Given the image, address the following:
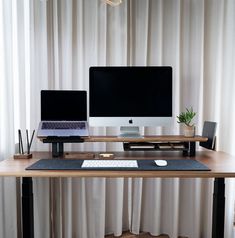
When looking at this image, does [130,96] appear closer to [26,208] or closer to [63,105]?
[63,105]

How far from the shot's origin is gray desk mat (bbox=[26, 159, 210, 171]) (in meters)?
1.50

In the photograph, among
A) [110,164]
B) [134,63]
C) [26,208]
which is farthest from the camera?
[134,63]

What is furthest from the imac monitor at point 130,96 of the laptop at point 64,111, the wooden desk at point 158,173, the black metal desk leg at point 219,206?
the black metal desk leg at point 219,206

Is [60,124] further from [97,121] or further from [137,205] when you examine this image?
[137,205]

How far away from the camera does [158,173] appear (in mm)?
1432

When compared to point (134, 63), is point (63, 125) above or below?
below

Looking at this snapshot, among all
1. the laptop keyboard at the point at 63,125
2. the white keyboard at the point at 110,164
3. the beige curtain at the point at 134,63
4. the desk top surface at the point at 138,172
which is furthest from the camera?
the beige curtain at the point at 134,63

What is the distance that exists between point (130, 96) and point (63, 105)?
1.66 ft

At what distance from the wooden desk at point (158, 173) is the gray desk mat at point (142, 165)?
5cm

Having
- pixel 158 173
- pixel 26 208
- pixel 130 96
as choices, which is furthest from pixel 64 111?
pixel 158 173

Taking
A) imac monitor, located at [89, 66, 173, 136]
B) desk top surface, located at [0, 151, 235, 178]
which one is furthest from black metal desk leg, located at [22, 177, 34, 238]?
imac monitor, located at [89, 66, 173, 136]

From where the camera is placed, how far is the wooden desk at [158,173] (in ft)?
4.63

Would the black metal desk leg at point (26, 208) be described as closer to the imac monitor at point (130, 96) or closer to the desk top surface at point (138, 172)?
the desk top surface at point (138, 172)

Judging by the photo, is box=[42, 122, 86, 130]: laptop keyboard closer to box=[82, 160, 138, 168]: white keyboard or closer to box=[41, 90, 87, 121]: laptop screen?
box=[41, 90, 87, 121]: laptop screen
